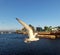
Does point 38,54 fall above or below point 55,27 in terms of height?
below

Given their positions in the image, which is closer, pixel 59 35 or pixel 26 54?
pixel 26 54

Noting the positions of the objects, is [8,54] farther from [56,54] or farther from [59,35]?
[59,35]

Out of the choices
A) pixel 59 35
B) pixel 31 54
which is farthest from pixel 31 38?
pixel 59 35

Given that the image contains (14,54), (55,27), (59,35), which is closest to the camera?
(14,54)

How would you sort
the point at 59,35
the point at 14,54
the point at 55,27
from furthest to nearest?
1. the point at 55,27
2. the point at 59,35
3. the point at 14,54

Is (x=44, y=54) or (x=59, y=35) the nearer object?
(x=44, y=54)

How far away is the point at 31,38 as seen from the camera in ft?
150

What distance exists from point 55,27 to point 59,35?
77504 millimetres

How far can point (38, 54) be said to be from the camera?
4356 centimetres

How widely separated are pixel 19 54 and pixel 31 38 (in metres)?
5.13

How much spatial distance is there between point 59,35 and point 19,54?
7983cm

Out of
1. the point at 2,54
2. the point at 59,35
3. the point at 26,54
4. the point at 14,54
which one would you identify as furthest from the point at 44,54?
the point at 59,35

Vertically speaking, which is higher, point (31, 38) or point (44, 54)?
point (31, 38)

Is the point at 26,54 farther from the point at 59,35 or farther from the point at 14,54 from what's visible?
the point at 59,35
